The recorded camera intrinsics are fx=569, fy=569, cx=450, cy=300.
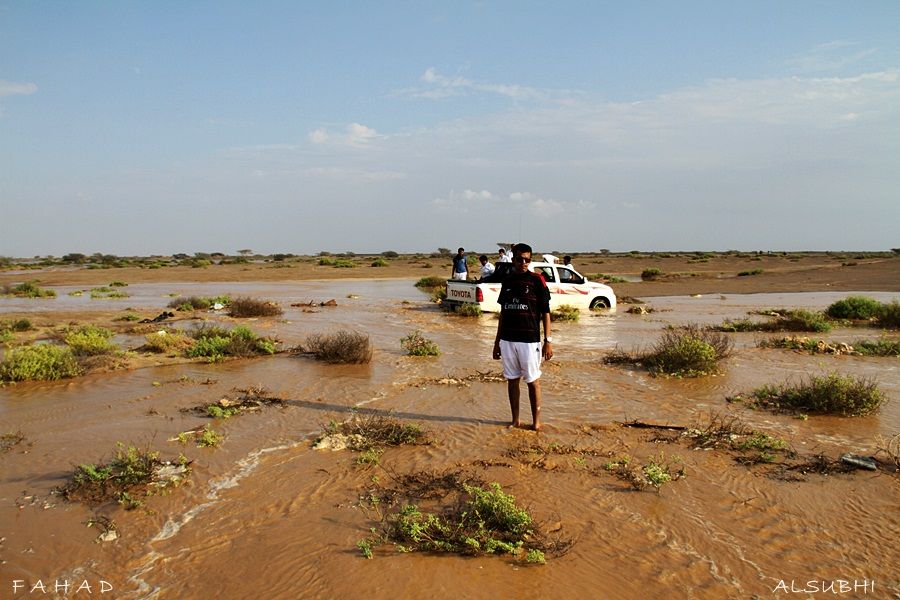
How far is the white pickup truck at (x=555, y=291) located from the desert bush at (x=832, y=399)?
917cm

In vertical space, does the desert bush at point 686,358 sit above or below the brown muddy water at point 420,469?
above

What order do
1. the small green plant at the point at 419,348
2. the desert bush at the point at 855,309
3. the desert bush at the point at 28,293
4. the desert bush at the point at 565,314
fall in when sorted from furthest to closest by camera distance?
the desert bush at the point at 28,293
the desert bush at the point at 565,314
the desert bush at the point at 855,309
the small green plant at the point at 419,348

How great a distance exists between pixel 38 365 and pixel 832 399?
10486 mm

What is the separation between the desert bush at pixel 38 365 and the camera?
26.8 feet

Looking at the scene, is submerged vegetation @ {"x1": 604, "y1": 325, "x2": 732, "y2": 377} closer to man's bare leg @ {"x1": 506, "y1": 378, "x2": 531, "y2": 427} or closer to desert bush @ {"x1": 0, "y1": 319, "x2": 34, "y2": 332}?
man's bare leg @ {"x1": 506, "y1": 378, "x2": 531, "y2": 427}

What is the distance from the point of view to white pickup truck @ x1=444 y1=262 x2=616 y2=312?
631 inches

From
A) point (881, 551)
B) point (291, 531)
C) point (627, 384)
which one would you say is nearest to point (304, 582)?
point (291, 531)

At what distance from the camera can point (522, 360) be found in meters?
6.02

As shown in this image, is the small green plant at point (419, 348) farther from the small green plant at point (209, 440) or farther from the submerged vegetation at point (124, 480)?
the submerged vegetation at point (124, 480)

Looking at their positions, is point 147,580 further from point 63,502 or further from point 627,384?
point 627,384

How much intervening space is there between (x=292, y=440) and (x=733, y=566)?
4067mm

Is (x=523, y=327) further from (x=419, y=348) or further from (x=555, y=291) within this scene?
(x=555, y=291)

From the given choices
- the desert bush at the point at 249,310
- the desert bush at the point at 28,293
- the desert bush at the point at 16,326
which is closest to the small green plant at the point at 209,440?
the desert bush at the point at 16,326

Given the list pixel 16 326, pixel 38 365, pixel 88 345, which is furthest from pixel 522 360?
pixel 16 326
